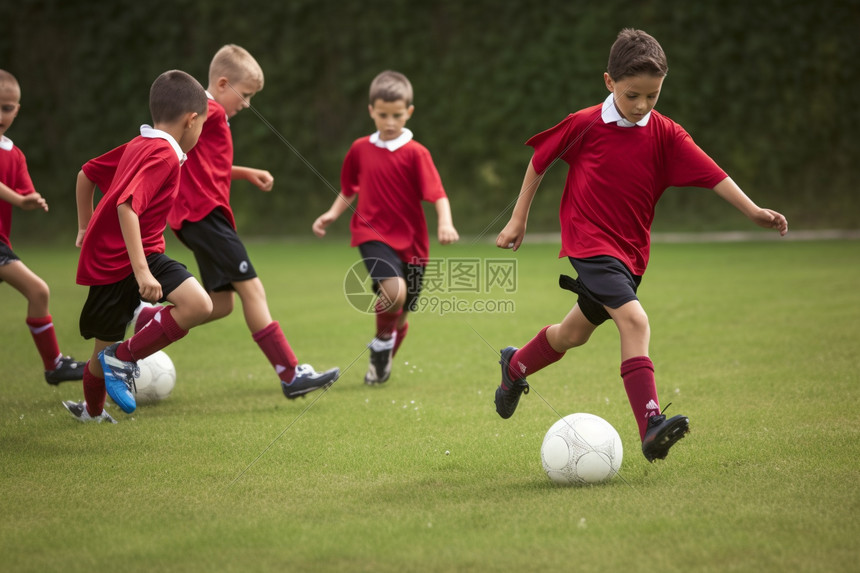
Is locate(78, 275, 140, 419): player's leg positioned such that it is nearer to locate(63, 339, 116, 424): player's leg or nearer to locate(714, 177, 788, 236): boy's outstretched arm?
locate(63, 339, 116, 424): player's leg

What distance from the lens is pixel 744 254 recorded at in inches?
495

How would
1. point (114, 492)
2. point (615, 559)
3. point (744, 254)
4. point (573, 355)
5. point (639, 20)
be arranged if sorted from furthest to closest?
point (639, 20)
point (744, 254)
point (573, 355)
point (114, 492)
point (615, 559)

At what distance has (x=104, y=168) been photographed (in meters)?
4.52

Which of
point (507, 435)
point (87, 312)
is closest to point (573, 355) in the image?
point (507, 435)

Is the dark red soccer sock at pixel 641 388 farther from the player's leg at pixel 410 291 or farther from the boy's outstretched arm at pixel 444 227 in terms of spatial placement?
the player's leg at pixel 410 291

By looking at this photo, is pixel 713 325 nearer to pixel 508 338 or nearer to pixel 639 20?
pixel 508 338

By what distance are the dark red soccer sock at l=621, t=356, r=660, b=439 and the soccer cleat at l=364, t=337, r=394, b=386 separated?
2.32 m

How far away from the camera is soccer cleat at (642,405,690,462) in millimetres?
3307

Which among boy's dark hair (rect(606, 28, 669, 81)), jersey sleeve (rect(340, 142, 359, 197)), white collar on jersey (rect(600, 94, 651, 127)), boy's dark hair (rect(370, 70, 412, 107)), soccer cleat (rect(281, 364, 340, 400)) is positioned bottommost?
soccer cleat (rect(281, 364, 340, 400))

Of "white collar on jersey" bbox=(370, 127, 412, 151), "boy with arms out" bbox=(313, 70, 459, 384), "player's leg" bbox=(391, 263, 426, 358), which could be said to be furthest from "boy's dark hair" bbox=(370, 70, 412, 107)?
"player's leg" bbox=(391, 263, 426, 358)

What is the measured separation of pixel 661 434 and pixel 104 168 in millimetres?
2949

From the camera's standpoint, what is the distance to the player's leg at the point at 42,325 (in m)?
5.45

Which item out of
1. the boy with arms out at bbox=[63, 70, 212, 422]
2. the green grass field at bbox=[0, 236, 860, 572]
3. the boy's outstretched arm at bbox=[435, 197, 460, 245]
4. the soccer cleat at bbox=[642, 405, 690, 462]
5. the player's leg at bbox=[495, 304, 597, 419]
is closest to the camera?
the green grass field at bbox=[0, 236, 860, 572]

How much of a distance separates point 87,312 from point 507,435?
2.06 meters
